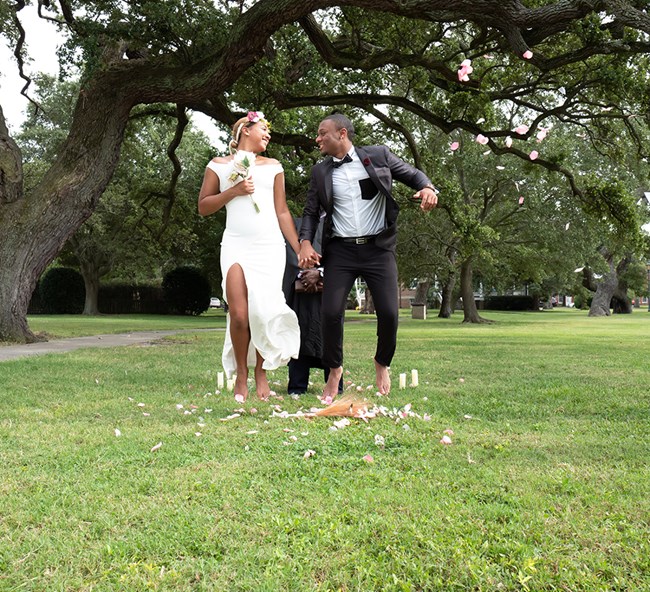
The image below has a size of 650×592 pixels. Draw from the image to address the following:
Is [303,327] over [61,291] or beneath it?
beneath

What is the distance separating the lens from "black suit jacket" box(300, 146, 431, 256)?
517 centimetres

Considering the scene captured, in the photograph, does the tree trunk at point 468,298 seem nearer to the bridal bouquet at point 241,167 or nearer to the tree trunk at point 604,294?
the tree trunk at point 604,294

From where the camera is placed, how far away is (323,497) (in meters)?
2.67

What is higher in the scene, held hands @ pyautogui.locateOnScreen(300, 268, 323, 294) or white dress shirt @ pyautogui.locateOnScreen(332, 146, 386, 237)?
white dress shirt @ pyautogui.locateOnScreen(332, 146, 386, 237)

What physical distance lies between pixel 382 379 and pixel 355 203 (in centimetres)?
164

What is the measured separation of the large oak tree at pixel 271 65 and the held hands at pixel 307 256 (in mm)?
6154

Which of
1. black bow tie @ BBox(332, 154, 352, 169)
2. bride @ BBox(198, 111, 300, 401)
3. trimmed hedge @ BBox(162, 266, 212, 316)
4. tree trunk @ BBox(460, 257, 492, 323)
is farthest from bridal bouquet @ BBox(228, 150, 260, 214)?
trimmed hedge @ BBox(162, 266, 212, 316)

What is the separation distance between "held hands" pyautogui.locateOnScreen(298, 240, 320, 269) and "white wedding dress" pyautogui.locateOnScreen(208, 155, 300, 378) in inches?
15.0

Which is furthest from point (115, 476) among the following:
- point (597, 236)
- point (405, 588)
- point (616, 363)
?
point (597, 236)

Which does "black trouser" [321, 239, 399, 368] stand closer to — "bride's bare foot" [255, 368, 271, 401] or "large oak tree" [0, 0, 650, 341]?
"bride's bare foot" [255, 368, 271, 401]

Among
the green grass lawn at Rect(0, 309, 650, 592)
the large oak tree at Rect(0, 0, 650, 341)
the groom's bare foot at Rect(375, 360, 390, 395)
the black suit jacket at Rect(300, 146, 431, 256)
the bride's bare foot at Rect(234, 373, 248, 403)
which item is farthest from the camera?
the large oak tree at Rect(0, 0, 650, 341)

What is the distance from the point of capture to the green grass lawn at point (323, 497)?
2006mm

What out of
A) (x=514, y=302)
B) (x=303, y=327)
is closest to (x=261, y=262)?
(x=303, y=327)

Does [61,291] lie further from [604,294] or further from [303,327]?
[604,294]
